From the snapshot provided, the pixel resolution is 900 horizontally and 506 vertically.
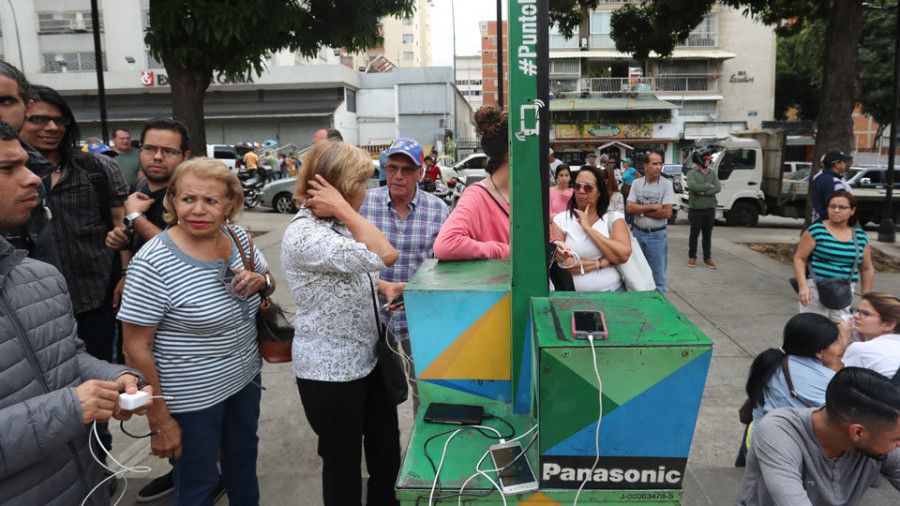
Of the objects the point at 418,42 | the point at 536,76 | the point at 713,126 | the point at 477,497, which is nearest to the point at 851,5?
the point at 536,76

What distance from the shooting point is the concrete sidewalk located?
3250 mm

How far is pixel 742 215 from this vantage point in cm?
1457

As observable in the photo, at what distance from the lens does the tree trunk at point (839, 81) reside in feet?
29.3

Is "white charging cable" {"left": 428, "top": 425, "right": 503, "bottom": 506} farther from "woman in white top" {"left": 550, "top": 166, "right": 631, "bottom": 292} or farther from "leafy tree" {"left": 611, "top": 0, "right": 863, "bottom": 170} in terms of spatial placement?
"leafy tree" {"left": 611, "top": 0, "right": 863, "bottom": 170}

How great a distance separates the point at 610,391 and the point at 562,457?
252 millimetres

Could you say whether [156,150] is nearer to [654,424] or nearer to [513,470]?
[513,470]

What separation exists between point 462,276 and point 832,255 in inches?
140

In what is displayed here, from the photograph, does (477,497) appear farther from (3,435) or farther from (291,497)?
(291,497)

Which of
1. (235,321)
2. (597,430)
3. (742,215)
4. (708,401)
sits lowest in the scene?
(708,401)

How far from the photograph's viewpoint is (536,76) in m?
1.80

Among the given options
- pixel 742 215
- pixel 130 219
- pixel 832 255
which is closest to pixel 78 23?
pixel 742 215

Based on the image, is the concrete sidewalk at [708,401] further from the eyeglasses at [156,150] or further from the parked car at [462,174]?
the parked car at [462,174]

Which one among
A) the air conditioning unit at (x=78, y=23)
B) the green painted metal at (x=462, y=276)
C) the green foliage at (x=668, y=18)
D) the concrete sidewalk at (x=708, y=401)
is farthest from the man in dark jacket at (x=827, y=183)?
the air conditioning unit at (x=78, y=23)

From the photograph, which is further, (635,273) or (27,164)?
(635,273)
